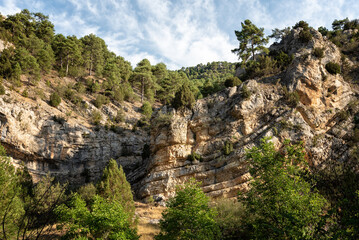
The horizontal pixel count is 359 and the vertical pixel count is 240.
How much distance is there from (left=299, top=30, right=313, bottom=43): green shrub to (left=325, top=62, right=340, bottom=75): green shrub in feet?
17.4

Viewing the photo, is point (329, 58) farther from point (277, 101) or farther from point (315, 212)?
point (315, 212)

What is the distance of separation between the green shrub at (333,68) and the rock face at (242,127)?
2.69 feet

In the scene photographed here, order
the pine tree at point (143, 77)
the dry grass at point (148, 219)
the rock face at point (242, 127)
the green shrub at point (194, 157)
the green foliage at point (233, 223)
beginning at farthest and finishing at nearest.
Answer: the pine tree at point (143, 77), the green shrub at point (194, 157), the rock face at point (242, 127), the dry grass at point (148, 219), the green foliage at point (233, 223)

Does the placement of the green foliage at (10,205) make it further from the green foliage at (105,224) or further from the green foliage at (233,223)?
the green foliage at (233,223)

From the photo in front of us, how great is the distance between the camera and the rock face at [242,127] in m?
26.9

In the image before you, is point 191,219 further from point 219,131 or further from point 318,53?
point 318,53

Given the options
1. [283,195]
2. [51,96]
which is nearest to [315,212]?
[283,195]

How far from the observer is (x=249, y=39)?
42125 mm

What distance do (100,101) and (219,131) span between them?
27.9 meters

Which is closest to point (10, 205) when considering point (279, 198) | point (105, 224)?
point (105, 224)

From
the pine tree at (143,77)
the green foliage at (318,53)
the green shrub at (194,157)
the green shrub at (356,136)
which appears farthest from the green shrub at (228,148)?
the pine tree at (143,77)

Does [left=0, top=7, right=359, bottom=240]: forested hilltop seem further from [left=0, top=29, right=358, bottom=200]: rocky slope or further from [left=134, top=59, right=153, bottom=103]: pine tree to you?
[left=134, top=59, right=153, bottom=103]: pine tree

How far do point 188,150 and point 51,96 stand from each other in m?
27.1

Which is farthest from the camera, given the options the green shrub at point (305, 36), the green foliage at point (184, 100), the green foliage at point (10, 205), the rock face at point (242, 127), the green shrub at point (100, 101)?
the green shrub at point (100, 101)
